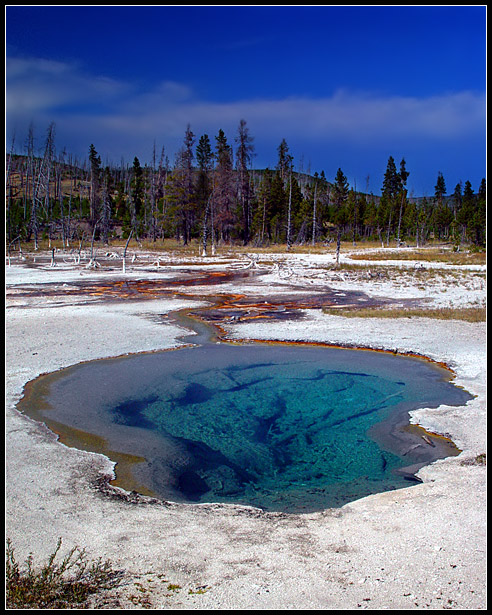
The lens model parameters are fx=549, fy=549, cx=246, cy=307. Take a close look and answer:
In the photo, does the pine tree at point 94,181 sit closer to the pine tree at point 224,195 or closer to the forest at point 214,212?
the forest at point 214,212

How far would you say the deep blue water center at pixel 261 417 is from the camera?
638 centimetres

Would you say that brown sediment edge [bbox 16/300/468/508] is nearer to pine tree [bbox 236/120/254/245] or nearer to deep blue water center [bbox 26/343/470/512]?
deep blue water center [bbox 26/343/470/512]

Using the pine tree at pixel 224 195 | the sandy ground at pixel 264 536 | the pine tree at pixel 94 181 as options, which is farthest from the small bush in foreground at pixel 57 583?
the pine tree at pixel 94 181

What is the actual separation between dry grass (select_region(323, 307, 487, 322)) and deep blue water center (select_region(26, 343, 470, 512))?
15.7 feet

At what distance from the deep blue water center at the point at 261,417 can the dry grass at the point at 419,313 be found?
480 centimetres

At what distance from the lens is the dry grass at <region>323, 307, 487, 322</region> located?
16.5 meters

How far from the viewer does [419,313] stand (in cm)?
1731

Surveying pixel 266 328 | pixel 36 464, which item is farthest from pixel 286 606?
pixel 266 328

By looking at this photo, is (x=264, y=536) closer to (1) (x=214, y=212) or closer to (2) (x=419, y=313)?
(2) (x=419, y=313)

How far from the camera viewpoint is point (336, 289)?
25219 millimetres

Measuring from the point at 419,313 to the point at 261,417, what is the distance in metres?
10.2

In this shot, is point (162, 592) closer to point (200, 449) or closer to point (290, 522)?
point (290, 522)

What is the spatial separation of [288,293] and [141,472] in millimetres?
17730

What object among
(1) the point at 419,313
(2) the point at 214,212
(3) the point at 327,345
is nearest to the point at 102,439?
(3) the point at 327,345
